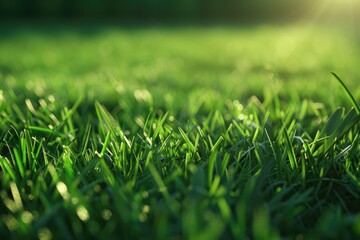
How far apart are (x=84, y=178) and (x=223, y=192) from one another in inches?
14.0

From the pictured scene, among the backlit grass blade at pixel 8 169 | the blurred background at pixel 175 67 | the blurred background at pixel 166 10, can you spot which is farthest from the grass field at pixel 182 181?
the blurred background at pixel 166 10

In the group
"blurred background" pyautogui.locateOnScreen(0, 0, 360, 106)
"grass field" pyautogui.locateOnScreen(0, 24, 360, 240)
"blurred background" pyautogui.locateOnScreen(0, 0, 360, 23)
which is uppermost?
"grass field" pyautogui.locateOnScreen(0, 24, 360, 240)

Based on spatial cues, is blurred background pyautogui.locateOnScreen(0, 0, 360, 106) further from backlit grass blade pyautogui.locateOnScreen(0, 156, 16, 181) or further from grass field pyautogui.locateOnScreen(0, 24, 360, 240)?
backlit grass blade pyautogui.locateOnScreen(0, 156, 16, 181)

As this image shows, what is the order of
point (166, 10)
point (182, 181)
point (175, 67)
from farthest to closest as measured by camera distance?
point (166, 10), point (175, 67), point (182, 181)

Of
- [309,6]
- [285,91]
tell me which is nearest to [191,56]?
[285,91]

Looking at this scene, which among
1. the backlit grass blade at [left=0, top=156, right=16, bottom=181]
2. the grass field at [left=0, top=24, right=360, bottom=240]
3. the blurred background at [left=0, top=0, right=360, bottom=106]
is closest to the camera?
the grass field at [left=0, top=24, right=360, bottom=240]

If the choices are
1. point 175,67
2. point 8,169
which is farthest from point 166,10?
point 8,169

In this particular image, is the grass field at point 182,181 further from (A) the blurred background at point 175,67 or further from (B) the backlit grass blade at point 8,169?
(A) the blurred background at point 175,67

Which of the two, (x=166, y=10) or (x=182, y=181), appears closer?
(x=182, y=181)

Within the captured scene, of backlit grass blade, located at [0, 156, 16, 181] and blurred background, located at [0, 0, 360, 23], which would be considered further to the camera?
blurred background, located at [0, 0, 360, 23]

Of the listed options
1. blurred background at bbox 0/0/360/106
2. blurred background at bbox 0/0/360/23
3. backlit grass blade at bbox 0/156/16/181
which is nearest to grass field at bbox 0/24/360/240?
backlit grass blade at bbox 0/156/16/181

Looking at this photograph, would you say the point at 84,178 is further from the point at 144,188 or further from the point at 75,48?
the point at 75,48

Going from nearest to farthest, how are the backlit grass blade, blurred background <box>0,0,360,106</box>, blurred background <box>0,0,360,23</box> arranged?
the backlit grass blade
blurred background <box>0,0,360,106</box>
blurred background <box>0,0,360,23</box>

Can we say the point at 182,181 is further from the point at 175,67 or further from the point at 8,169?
the point at 175,67
